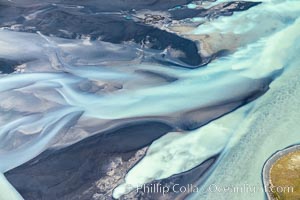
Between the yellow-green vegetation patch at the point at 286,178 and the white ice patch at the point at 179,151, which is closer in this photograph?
the yellow-green vegetation patch at the point at 286,178

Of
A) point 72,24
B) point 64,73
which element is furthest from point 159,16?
point 64,73

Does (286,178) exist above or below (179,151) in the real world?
above

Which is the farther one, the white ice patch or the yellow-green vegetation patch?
the white ice patch

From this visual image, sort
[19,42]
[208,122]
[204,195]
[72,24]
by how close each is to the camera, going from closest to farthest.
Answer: [204,195]
[208,122]
[19,42]
[72,24]

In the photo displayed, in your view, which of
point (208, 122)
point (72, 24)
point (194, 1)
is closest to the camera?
point (208, 122)

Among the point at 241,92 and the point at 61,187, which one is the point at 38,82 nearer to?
the point at 61,187

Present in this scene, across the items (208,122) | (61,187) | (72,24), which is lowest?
(61,187)

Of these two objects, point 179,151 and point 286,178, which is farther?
point 179,151

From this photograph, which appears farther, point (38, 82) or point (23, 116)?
point (38, 82)
